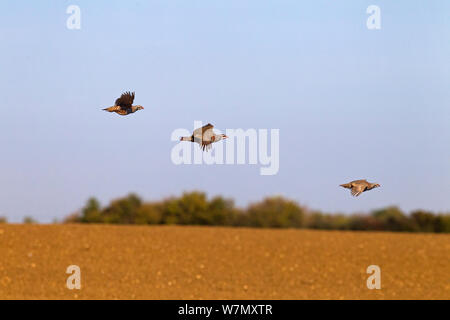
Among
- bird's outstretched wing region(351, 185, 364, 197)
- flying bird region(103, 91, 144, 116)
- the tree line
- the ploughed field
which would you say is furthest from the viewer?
the tree line

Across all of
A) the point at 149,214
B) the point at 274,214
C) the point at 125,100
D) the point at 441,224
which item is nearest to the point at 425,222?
the point at 441,224

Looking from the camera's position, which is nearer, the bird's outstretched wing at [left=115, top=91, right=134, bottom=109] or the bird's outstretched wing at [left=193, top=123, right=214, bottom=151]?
the bird's outstretched wing at [left=193, top=123, right=214, bottom=151]

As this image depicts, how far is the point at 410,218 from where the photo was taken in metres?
52.5

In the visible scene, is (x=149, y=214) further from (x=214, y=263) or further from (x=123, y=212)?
(x=214, y=263)

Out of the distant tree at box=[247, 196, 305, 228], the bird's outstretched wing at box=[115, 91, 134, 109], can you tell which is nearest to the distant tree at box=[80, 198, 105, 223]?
the distant tree at box=[247, 196, 305, 228]

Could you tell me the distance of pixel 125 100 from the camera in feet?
14.7

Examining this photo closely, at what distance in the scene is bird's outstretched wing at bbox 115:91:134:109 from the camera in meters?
4.36

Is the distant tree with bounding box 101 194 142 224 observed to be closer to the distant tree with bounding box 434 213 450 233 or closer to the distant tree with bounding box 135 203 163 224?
the distant tree with bounding box 135 203 163 224

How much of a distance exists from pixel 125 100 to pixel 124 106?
0.39 ft

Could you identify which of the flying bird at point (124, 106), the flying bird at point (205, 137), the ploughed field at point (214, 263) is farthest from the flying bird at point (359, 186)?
the ploughed field at point (214, 263)

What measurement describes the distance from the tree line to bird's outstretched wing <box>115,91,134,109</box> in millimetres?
44323
